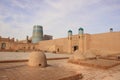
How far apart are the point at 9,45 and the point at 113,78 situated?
35.9 metres

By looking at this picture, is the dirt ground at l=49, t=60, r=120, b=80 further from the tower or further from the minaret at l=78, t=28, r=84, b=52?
the tower

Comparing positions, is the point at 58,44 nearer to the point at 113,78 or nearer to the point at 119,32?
the point at 119,32

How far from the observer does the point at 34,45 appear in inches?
1788

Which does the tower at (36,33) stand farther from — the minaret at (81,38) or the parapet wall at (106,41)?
the parapet wall at (106,41)

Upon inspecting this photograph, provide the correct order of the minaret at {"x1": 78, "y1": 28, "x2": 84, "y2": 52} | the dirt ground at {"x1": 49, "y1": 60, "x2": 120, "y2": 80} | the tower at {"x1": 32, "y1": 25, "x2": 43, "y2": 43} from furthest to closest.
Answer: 1. the tower at {"x1": 32, "y1": 25, "x2": 43, "y2": 43}
2. the minaret at {"x1": 78, "y1": 28, "x2": 84, "y2": 52}
3. the dirt ground at {"x1": 49, "y1": 60, "x2": 120, "y2": 80}

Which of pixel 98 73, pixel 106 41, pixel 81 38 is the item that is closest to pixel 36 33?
pixel 81 38

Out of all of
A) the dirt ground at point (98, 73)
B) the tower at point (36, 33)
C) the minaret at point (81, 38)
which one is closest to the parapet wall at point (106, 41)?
the minaret at point (81, 38)

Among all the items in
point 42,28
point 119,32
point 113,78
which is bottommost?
point 113,78

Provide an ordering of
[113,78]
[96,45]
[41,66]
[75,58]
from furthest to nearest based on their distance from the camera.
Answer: [96,45] < [75,58] < [41,66] < [113,78]

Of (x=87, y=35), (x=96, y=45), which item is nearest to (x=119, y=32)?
(x=96, y=45)

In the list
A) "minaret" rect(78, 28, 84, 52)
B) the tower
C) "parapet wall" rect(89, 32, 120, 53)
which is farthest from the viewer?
the tower

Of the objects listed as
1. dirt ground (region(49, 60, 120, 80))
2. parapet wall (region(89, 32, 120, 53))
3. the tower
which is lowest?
dirt ground (region(49, 60, 120, 80))

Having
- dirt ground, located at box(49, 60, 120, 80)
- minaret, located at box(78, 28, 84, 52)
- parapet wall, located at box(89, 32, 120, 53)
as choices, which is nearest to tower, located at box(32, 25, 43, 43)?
minaret, located at box(78, 28, 84, 52)

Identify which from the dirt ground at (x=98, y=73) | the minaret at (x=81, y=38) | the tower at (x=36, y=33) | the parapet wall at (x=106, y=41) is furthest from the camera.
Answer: the tower at (x=36, y=33)
